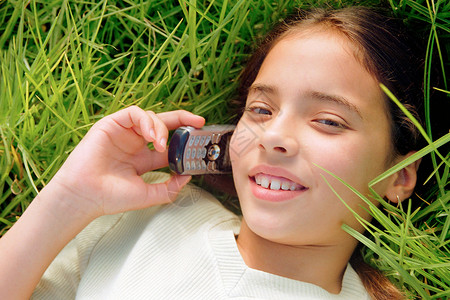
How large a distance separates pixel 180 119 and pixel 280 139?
1.11ft

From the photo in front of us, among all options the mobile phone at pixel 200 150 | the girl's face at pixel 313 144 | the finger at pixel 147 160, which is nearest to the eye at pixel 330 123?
the girl's face at pixel 313 144

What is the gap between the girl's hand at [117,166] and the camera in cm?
120

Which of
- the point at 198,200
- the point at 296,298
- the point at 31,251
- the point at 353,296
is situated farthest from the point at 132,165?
the point at 353,296

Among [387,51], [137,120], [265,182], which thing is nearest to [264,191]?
[265,182]

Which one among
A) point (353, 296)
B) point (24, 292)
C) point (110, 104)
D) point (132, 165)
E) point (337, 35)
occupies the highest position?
point (337, 35)

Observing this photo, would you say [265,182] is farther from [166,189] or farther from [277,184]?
[166,189]

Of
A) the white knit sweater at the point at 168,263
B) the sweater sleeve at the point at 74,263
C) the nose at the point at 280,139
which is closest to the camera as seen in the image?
the nose at the point at 280,139

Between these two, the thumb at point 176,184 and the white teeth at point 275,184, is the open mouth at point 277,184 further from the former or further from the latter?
the thumb at point 176,184

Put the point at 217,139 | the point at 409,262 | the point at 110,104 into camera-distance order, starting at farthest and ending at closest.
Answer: the point at 110,104
the point at 217,139
the point at 409,262

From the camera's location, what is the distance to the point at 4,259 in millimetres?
Answer: 1146

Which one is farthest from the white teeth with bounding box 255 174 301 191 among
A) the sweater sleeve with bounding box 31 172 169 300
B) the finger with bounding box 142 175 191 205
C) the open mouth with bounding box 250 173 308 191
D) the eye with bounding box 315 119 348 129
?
the sweater sleeve with bounding box 31 172 169 300

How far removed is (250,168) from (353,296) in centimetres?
41

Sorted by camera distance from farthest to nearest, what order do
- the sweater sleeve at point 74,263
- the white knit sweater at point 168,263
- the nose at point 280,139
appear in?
1. the sweater sleeve at point 74,263
2. the white knit sweater at point 168,263
3. the nose at point 280,139

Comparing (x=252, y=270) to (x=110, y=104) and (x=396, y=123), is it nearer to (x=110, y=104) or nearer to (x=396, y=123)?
(x=396, y=123)
